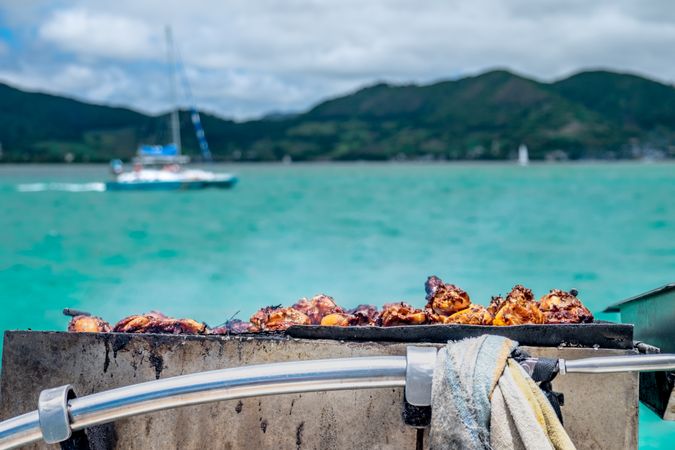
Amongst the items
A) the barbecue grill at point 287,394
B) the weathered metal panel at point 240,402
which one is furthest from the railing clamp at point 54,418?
the weathered metal panel at point 240,402

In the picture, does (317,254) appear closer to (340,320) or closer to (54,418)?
(340,320)

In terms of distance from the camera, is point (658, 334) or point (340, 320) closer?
point (658, 334)

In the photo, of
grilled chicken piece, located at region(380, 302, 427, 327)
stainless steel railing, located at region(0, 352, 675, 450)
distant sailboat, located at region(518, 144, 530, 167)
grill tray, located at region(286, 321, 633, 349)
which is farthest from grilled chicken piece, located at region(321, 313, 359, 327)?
distant sailboat, located at region(518, 144, 530, 167)

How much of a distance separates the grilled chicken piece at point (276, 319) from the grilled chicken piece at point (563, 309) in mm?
1111

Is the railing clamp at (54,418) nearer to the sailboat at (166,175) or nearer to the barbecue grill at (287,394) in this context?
the barbecue grill at (287,394)

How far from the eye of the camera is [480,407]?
2271 millimetres

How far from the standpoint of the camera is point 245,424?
10.6 feet

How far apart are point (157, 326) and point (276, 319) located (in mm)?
554

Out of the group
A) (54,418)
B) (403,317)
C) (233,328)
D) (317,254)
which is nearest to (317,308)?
(233,328)

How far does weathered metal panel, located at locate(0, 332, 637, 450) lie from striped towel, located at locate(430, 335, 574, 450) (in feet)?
2.70

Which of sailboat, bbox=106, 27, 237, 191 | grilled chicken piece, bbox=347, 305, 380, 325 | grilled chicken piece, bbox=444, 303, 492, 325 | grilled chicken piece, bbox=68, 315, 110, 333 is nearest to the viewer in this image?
grilled chicken piece, bbox=444, 303, 492, 325

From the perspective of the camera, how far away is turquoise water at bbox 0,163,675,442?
19641 millimetres

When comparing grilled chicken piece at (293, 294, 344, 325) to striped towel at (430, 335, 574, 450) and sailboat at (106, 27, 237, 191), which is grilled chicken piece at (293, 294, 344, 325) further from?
sailboat at (106, 27, 237, 191)

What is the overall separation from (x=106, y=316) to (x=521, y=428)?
52.0ft
